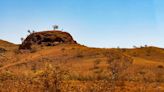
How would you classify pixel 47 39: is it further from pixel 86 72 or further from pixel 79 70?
pixel 86 72

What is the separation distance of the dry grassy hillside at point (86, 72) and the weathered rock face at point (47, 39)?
307cm

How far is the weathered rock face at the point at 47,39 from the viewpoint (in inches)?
1930

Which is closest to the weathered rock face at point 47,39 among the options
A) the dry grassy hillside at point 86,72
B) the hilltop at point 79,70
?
the hilltop at point 79,70

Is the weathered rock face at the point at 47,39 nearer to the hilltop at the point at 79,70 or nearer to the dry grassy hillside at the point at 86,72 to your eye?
the hilltop at the point at 79,70

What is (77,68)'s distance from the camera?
1159 inches

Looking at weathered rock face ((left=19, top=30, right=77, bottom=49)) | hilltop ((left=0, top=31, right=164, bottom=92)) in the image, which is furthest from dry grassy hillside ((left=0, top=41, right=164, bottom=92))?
weathered rock face ((left=19, top=30, right=77, bottom=49))

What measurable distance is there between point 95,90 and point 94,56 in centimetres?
2260

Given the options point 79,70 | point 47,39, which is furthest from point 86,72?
point 47,39

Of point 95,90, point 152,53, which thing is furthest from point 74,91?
point 152,53

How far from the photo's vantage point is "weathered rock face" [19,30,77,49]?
49031 mm

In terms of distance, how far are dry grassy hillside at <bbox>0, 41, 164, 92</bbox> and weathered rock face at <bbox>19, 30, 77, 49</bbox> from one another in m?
3.07

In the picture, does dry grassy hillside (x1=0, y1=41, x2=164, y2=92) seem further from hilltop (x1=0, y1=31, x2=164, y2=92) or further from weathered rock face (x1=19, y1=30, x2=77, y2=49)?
weathered rock face (x1=19, y1=30, x2=77, y2=49)

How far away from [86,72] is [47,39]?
23181mm

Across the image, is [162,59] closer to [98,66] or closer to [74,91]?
[98,66]
